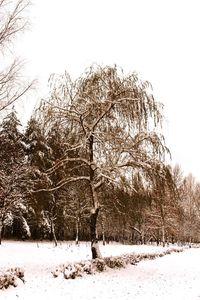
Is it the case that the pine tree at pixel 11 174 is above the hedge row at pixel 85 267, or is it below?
above

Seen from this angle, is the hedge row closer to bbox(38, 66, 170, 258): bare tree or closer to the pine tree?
bbox(38, 66, 170, 258): bare tree

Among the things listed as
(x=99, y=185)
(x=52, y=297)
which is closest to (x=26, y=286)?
(x=52, y=297)

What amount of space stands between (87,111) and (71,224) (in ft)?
109

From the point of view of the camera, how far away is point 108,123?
18594 millimetres

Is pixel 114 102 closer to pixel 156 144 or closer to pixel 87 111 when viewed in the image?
pixel 87 111

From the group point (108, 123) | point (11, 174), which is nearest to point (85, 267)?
point (108, 123)

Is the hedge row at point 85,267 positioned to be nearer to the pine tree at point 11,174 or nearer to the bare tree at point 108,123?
the bare tree at point 108,123

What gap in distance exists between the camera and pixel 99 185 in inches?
732

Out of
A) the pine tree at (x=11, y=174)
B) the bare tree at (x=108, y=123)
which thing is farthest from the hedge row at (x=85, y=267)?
the pine tree at (x=11, y=174)

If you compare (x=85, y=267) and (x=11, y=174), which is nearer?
(x=85, y=267)

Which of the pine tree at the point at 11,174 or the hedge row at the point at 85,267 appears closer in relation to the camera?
the hedge row at the point at 85,267

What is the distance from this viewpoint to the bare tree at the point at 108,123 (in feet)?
58.5

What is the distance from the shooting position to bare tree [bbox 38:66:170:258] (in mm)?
17844

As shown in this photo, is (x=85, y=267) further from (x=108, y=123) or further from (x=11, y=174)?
(x=11, y=174)
